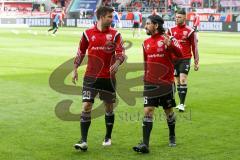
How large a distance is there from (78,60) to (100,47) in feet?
1.58

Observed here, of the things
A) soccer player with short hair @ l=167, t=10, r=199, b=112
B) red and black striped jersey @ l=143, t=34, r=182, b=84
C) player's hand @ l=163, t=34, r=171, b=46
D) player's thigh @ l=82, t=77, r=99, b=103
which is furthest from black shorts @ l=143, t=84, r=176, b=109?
soccer player with short hair @ l=167, t=10, r=199, b=112

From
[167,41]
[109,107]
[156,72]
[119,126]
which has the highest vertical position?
[167,41]

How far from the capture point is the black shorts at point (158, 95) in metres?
9.06

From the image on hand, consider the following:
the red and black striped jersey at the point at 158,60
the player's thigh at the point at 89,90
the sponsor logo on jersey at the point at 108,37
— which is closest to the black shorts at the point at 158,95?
the red and black striped jersey at the point at 158,60

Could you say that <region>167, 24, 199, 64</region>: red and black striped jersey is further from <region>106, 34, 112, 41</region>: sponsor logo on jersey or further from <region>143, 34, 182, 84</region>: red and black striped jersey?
<region>106, 34, 112, 41</region>: sponsor logo on jersey

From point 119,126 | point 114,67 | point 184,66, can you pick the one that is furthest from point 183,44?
point 114,67

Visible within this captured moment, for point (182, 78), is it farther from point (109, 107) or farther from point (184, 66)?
point (109, 107)

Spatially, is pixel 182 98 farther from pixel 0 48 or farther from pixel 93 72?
pixel 0 48

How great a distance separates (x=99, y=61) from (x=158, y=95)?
112 centimetres

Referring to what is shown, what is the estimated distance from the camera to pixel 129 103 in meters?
14.1

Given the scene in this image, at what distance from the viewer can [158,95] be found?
30.0 ft

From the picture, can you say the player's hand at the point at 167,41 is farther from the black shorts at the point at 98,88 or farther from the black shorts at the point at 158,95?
the black shorts at the point at 98,88

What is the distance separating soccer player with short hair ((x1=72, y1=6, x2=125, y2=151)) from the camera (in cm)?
903

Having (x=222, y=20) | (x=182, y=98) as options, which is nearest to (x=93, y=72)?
(x=182, y=98)
